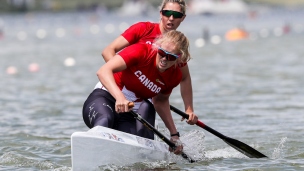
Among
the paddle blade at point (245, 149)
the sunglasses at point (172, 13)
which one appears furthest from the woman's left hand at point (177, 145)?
the sunglasses at point (172, 13)

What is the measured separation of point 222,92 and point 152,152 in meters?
8.35

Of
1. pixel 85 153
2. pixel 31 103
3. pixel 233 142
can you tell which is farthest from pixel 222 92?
pixel 85 153

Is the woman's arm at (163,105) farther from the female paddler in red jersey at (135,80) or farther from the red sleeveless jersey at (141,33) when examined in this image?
the red sleeveless jersey at (141,33)

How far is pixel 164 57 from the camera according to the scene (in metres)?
7.60

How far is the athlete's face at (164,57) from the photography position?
7543 millimetres

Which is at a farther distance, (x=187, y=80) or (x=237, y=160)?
(x=237, y=160)

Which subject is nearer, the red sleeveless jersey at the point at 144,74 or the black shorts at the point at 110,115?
the red sleeveless jersey at the point at 144,74

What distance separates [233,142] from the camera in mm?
9367

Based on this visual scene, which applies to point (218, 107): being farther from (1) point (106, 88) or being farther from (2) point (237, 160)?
(1) point (106, 88)

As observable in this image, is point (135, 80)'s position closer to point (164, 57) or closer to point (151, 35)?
point (164, 57)

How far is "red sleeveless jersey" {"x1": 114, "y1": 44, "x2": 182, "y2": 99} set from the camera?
7.68m

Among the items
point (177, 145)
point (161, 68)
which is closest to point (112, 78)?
point (161, 68)

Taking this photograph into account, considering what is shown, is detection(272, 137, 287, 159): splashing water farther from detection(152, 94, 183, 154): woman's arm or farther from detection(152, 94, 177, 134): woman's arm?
detection(152, 94, 177, 134): woman's arm

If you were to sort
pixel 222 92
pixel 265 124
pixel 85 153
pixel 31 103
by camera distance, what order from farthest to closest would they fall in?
pixel 222 92
pixel 31 103
pixel 265 124
pixel 85 153
